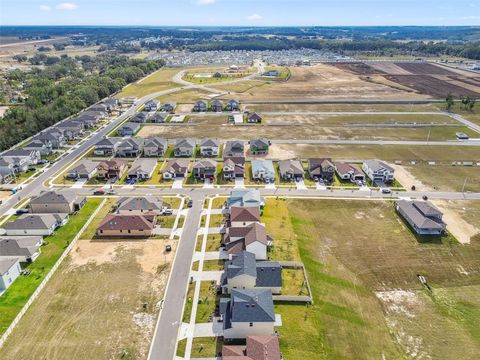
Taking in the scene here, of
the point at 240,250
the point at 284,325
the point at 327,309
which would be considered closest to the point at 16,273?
the point at 240,250

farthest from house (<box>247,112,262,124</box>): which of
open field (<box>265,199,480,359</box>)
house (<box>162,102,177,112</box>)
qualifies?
open field (<box>265,199,480,359</box>)

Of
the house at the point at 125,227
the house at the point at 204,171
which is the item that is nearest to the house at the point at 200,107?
the house at the point at 204,171

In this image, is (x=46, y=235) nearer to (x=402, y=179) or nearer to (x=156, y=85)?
(x=402, y=179)

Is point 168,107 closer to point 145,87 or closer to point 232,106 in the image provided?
point 232,106

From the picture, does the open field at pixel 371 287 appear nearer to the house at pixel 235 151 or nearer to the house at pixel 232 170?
the house at pixel 232 170

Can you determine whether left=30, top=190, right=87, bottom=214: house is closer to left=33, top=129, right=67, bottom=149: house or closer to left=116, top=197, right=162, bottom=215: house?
left=116, top=197, right=162, bottom=215: house

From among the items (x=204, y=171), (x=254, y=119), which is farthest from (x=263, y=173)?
(x=254, y=119)
